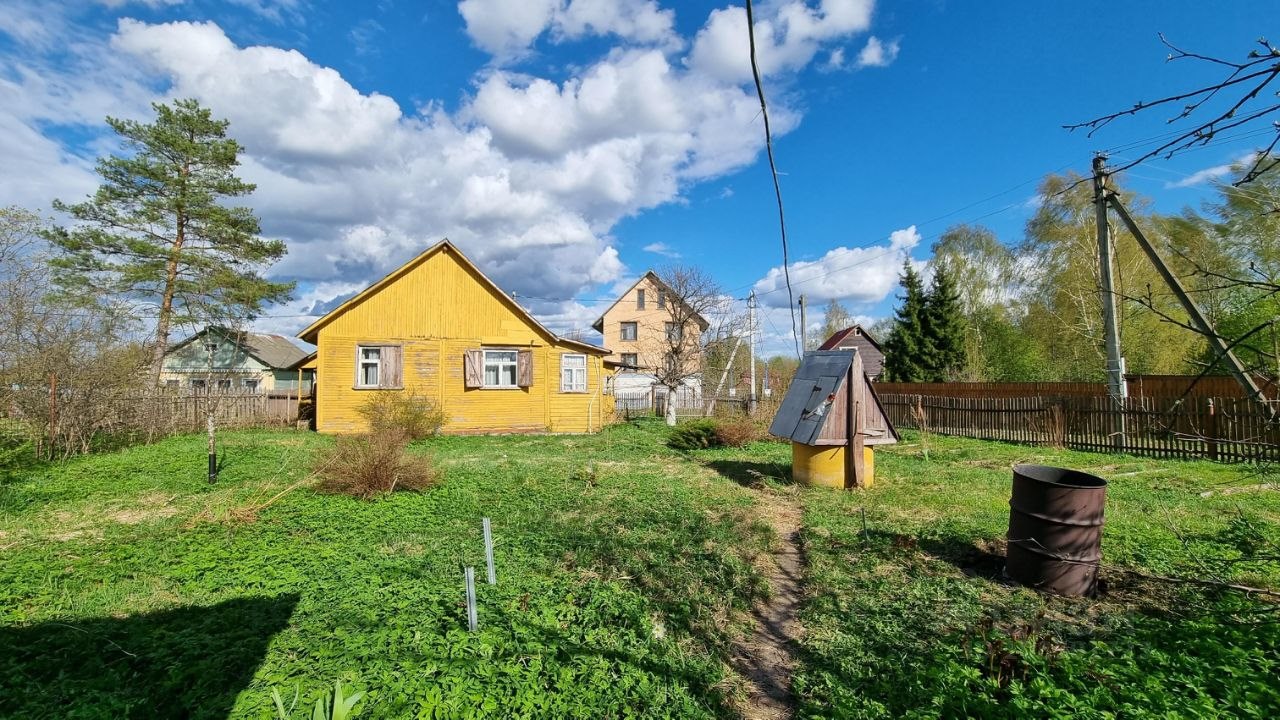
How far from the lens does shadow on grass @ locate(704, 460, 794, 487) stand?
386 inches

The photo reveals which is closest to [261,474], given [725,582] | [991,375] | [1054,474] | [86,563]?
[86,563]

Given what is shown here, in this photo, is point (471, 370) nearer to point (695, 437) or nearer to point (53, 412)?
point (695, 437)

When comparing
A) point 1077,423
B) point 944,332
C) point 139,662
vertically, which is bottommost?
point 139,662

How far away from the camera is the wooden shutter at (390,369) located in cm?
1670

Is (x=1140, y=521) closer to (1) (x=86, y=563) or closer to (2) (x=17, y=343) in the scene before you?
(1) (x=86, y=563)

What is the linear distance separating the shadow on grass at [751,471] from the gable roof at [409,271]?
327 inches

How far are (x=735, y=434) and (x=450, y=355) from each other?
949 centimetres

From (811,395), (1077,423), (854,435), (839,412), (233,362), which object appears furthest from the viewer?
(233,362)

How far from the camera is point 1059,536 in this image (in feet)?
15.9

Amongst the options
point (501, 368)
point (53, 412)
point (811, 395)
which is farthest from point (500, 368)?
point (811, 395)

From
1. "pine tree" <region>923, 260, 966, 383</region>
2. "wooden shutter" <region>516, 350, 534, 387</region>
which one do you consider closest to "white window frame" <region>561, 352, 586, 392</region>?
"wooden shutter" <region>516, 350, 534, 387</region>

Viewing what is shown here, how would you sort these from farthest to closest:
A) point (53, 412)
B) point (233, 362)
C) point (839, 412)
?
1. point (233, 362)
2. point (53, 412)
3. point (839, 412)

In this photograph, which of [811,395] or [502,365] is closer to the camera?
[811,395]

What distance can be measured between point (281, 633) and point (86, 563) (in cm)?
306
